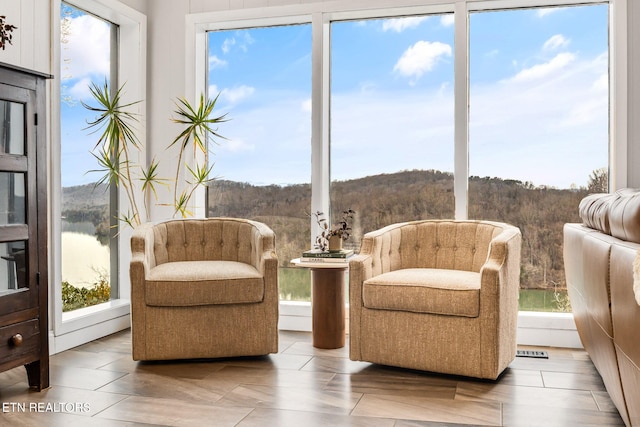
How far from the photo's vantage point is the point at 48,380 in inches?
122

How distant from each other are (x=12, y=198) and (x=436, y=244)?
2393mm

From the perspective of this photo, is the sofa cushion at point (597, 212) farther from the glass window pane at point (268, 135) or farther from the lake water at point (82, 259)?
the lake water at point (82, 259)

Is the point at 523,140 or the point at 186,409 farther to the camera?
the point at 523,140

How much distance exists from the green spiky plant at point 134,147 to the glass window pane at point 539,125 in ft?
6.34

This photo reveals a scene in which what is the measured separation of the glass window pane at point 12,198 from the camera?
286 centimetres

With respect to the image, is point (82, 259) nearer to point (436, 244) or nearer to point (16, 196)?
point (16, 196)

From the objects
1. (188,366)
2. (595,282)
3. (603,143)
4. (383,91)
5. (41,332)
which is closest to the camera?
(595,282)

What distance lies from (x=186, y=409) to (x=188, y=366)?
74cm

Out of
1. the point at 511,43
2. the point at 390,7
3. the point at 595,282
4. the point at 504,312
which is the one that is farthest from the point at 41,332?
the point at 511,43

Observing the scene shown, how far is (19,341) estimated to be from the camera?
292 cm

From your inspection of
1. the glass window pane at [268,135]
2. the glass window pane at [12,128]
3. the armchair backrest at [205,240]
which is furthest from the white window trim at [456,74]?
the glass window pane at [12,128]

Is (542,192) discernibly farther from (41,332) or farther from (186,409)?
(41,332)

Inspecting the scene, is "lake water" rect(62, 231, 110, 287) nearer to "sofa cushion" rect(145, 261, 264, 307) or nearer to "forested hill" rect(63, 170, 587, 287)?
"forested hill" rect(63, 170, 587, 287)

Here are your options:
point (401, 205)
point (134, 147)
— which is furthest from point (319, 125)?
point (134, 147)
